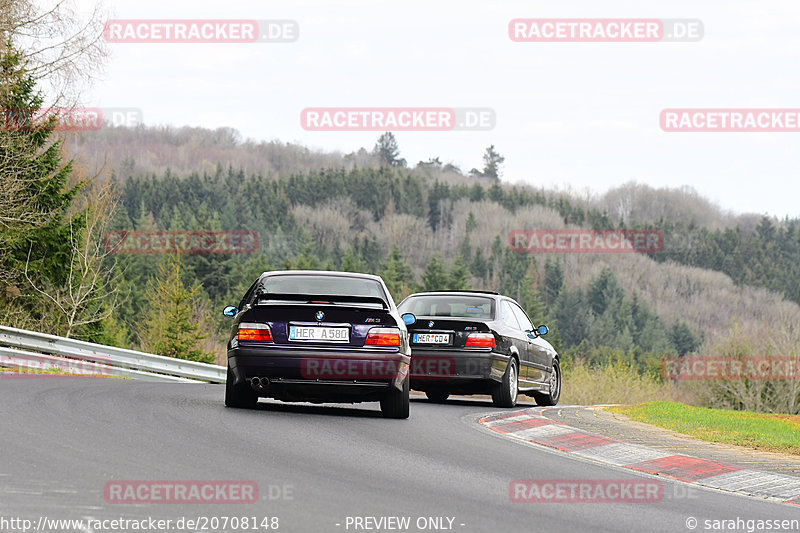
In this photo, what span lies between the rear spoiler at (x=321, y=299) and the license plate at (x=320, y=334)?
322mm

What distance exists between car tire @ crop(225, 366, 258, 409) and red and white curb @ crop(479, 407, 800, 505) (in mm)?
2776

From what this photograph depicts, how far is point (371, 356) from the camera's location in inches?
440

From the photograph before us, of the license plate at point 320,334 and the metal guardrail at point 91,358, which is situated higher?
the license plate at point 320,334

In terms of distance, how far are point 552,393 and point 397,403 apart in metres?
7.15

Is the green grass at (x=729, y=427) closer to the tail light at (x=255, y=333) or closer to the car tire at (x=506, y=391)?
the car tire at (x=506, y=391)

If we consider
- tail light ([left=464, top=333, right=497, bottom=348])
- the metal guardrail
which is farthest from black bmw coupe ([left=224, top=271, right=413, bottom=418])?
the metal guardrail

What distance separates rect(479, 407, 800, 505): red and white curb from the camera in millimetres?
8406

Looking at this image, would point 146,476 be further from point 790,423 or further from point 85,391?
point 790,423

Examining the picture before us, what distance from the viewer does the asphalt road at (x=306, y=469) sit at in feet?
21.1

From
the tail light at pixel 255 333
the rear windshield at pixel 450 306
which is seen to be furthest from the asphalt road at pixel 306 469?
the rear windshield at pixel 450 306

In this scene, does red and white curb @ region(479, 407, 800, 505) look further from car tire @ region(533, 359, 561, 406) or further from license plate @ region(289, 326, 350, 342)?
car tire @ region(533, 359, 561, 406)

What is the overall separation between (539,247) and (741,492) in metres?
179

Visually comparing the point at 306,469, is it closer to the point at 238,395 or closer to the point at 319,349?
the point at 319,349

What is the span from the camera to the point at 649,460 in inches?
379
